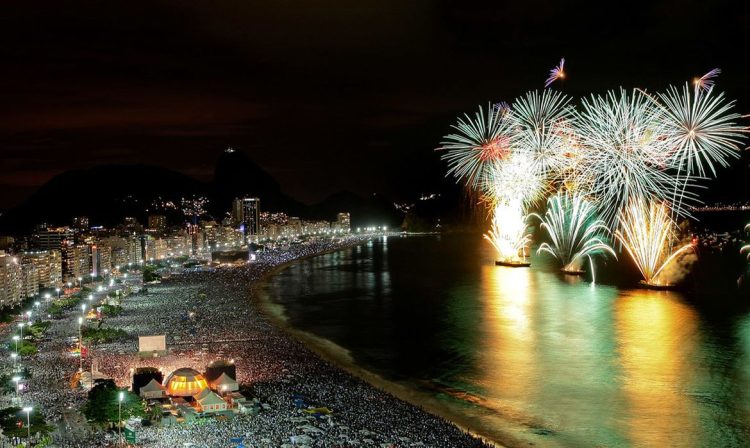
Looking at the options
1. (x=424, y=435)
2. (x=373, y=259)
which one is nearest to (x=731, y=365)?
(x=424, y=435)

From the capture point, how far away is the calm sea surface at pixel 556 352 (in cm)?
1469

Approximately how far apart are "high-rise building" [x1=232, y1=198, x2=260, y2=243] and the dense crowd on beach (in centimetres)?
10028

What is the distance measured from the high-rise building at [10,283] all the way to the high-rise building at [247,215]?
88665 millimetres

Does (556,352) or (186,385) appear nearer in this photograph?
(186,385)

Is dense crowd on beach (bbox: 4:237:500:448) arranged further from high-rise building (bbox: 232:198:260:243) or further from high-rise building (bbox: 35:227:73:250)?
high-rise building (bbox: 232:198:260:243)

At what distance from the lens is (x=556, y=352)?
2162 cm

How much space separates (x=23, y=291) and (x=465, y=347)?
1030 inches

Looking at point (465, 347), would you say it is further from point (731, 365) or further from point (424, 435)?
point (424, 435)

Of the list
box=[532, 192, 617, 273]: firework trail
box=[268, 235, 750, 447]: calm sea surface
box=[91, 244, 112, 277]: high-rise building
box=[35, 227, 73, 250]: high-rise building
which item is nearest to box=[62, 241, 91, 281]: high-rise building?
box=[91, 244, 112, 277]: high-rise building

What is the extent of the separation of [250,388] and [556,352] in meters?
10.3

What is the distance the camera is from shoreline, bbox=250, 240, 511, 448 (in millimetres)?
15036

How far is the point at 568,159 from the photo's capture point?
1220 inches

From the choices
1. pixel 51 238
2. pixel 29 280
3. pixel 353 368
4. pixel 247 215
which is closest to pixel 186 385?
pixel 353 368

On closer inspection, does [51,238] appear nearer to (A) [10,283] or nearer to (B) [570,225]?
(A) [10,283]
